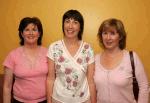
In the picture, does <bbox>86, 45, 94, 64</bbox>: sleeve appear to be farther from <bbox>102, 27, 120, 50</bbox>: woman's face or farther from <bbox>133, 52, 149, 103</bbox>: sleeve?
<bbox>133, 52, 149, 103</bbox>: sleeve

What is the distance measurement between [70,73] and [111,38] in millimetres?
474

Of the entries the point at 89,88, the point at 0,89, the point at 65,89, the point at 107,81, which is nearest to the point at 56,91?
the point at 65,89

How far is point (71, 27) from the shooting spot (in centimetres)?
228

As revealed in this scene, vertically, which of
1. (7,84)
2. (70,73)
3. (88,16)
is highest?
(88,16)

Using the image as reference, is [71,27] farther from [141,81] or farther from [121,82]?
[141,81]

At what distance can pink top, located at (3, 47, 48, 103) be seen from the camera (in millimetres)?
2362

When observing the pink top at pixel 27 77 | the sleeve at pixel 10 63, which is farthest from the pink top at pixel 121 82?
the sleeve at pixel 10 63

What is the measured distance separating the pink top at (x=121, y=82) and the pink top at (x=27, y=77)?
0.54 metres

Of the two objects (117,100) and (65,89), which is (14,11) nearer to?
(65,89)

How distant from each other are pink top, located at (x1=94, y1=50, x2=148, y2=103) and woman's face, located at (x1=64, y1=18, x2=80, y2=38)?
16.9 inches

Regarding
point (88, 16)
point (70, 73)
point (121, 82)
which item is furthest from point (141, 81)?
point (88, 16)

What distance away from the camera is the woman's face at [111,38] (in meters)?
2.20

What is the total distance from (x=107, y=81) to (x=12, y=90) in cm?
98

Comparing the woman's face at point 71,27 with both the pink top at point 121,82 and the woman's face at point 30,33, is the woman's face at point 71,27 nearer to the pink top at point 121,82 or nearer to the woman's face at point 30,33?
the woman's face at point 30,33
